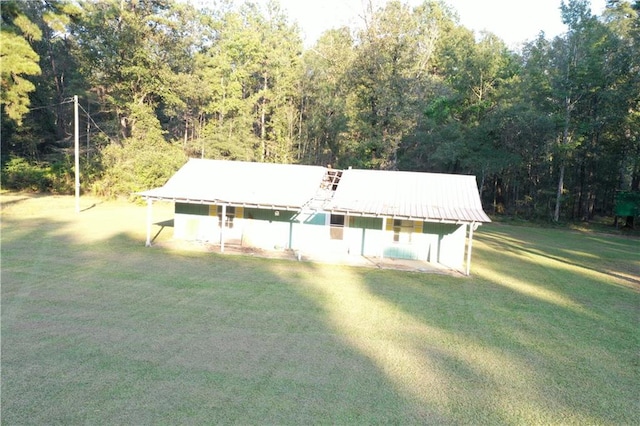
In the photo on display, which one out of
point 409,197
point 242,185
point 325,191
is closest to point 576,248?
point 409,197

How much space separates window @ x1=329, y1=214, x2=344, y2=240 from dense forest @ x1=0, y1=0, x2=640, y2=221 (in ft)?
44.3

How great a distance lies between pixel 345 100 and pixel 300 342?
27045 millimetres

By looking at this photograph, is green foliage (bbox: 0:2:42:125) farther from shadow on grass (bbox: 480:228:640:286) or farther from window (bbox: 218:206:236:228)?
shadow on grass (bbox: 480:228:640:286)

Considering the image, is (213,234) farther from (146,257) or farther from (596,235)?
(596,235)

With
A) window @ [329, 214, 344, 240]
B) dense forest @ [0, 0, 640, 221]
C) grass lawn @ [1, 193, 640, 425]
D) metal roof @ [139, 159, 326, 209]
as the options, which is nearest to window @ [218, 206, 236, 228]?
metal roof @ [139, 159, 326, 209]

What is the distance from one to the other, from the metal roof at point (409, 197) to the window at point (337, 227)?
0.68 meters

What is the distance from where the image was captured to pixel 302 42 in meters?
37.1

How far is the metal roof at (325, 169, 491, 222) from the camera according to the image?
42.5 ft

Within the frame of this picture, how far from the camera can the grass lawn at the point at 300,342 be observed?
502cm

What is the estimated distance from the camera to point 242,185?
50.9 feet

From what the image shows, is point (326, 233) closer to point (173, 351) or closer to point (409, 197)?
point (409, 197)

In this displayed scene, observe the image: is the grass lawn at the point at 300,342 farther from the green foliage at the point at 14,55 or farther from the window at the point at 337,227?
the green foliage at the point at 14,55

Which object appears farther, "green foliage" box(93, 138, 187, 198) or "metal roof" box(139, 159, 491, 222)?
"green foliage" box(93, 138, 187, 198)

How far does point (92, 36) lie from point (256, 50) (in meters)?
12.1
